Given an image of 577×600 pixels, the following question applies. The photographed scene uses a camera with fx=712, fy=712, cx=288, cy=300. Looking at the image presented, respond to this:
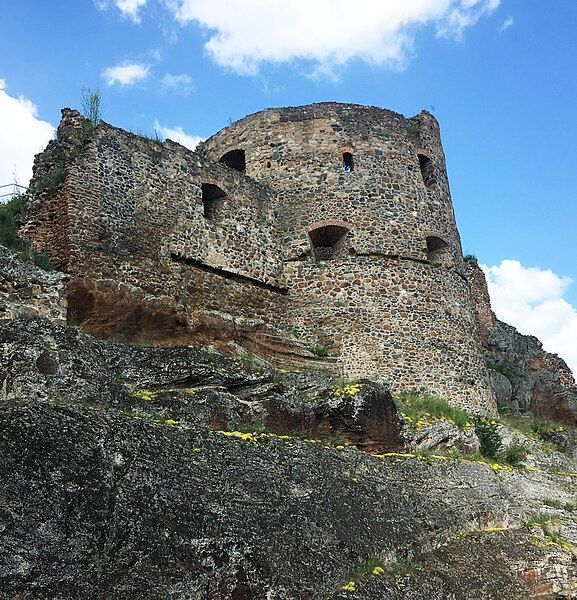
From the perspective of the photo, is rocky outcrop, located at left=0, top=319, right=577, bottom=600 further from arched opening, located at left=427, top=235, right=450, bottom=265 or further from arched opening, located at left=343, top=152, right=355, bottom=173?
arched opening, located at left=343, top=152, right=355, bottom=173

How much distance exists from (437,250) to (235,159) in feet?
20.3

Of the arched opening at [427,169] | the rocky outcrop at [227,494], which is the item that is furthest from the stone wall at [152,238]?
the arched opening at [427,169]

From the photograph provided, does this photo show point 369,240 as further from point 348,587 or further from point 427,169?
point 348,587

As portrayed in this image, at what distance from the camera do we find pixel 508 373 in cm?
2267

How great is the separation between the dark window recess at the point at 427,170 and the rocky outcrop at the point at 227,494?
9344mm

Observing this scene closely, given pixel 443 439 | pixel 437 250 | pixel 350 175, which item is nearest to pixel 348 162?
pixel 350 175

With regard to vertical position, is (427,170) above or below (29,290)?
above

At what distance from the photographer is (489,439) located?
16.1m

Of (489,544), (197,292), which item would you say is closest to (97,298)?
(197,292)

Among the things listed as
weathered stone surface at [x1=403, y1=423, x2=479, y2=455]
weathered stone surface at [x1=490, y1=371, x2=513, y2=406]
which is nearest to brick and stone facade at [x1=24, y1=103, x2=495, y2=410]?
weathered stone surface at [x1=403, y1=423, x2=479, y2=455]

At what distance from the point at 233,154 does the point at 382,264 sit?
5411mm

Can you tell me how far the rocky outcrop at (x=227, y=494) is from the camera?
6.39m

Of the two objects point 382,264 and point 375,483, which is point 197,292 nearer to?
point 382,264

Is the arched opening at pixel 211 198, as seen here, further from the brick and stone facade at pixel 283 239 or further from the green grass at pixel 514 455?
the green grass at pixel 514 455
